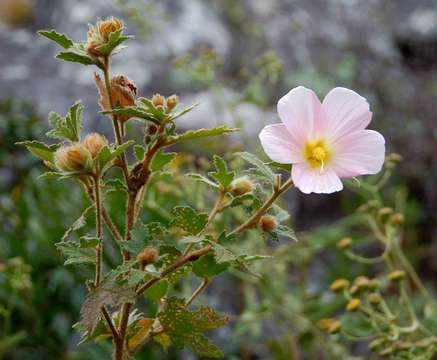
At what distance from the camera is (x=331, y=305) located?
113 centimetres

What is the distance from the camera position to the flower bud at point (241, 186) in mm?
504

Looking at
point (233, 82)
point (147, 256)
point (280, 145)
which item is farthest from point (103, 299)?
point (233, 82)

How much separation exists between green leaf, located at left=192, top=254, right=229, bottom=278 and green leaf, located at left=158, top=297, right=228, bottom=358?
25 millimetres

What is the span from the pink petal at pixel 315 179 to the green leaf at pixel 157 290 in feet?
0.38

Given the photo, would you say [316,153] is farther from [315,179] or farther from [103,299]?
[103,299]

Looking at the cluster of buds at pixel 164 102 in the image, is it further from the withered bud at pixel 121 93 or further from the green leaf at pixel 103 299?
the green leaf at pixel 103 299

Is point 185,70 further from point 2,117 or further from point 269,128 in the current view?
point 269,128

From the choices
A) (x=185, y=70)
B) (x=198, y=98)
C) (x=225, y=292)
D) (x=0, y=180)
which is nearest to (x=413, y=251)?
(x=225, y=292)

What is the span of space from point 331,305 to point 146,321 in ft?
2.13

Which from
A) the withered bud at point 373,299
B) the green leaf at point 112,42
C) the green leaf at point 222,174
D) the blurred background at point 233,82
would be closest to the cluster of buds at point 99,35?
the green leaf at point 112,42

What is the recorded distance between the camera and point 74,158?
0.44 meters

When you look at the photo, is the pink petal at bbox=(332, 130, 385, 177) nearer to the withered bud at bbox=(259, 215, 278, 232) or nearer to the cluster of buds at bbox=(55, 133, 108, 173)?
the withered bud at bbox=(259, 215, 278, 232)

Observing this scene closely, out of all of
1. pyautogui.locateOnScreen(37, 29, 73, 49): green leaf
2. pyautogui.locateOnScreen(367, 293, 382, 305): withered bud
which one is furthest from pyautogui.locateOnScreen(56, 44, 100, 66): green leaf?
pyautogui.locateOnScreen(367, 293, 382, 305): withered bud

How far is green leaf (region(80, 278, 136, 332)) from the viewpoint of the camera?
44 centimetres
